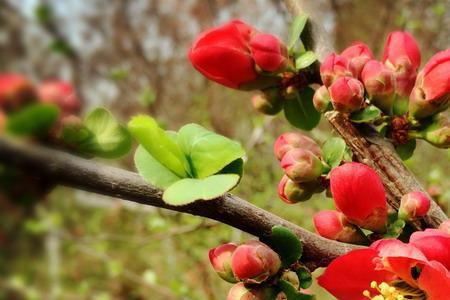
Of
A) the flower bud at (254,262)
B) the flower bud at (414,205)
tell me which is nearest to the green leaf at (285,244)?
the flower bud at (254,262)

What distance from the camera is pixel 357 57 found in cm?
63

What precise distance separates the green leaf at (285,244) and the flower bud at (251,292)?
0.09 ft

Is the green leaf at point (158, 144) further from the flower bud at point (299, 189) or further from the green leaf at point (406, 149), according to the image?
the green leaf at point (406, 149)

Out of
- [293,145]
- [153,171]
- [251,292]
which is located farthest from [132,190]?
[293,145]

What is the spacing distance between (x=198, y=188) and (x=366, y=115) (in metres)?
0.22

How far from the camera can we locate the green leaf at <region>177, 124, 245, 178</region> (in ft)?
1.50

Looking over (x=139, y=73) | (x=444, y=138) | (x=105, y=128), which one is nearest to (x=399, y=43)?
(x=444, y=138)

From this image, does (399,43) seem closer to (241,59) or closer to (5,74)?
(241,59)

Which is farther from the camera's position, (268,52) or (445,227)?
(268,52)

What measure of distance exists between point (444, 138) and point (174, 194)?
320mm

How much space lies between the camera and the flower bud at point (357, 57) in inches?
24.0

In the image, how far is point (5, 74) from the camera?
0.20m

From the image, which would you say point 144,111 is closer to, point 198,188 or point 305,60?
point 305,60

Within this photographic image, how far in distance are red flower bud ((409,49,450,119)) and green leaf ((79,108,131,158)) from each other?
33 centimetres
